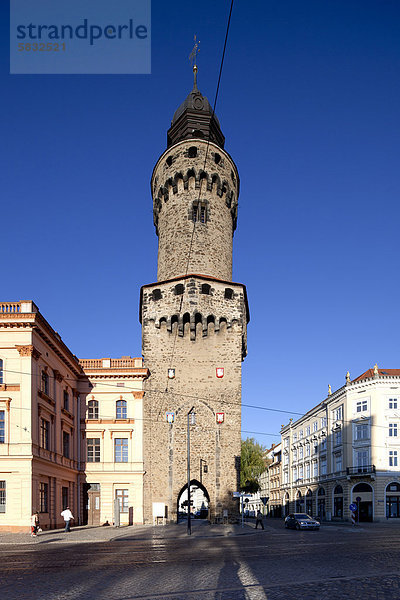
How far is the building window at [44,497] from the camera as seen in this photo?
3294 cm

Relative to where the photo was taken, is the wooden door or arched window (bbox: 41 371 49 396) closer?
arched window (bbox: 41 371 49 396)

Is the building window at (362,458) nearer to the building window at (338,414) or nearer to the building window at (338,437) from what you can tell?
the building window at (338,437)

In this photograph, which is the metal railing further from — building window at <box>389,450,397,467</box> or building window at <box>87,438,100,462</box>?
building window at <box>87,438,100,462</box>

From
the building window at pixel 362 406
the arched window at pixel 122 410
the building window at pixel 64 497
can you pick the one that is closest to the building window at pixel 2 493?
the building window at pixel 64 497

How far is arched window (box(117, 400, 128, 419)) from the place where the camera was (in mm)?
42875

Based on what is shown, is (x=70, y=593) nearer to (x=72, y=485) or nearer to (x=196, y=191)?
(x=72, y=485)

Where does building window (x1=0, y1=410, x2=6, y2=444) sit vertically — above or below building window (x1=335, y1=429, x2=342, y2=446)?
above

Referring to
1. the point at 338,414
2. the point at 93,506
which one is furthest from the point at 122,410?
the point at 338,414

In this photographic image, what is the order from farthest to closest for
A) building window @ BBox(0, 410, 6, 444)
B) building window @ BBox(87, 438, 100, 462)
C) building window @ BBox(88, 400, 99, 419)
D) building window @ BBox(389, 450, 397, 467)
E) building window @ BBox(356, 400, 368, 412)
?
building window @ BBox(356, 400, 368, 412) < building window @ BBox(389, 450, 397, 467) < building window @ BBox(88, 400, 99, 419) < building window @ BBox(87, 438, 100, 462) < building window @ BBox(0, 410, 6, 444)

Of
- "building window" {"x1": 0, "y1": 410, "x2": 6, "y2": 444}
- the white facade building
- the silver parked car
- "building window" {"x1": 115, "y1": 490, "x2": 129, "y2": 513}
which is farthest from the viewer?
the white facade building

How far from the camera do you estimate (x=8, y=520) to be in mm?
30141

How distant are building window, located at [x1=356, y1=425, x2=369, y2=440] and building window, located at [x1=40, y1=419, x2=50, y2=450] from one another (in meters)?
35.3

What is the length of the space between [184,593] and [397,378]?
52.0 m

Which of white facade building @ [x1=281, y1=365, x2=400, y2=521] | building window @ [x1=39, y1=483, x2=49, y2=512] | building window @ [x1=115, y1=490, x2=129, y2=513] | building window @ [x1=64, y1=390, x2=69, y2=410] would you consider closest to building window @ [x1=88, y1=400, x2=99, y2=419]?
building window @ [x1=64, y1=390, x2=69, y2=410]
